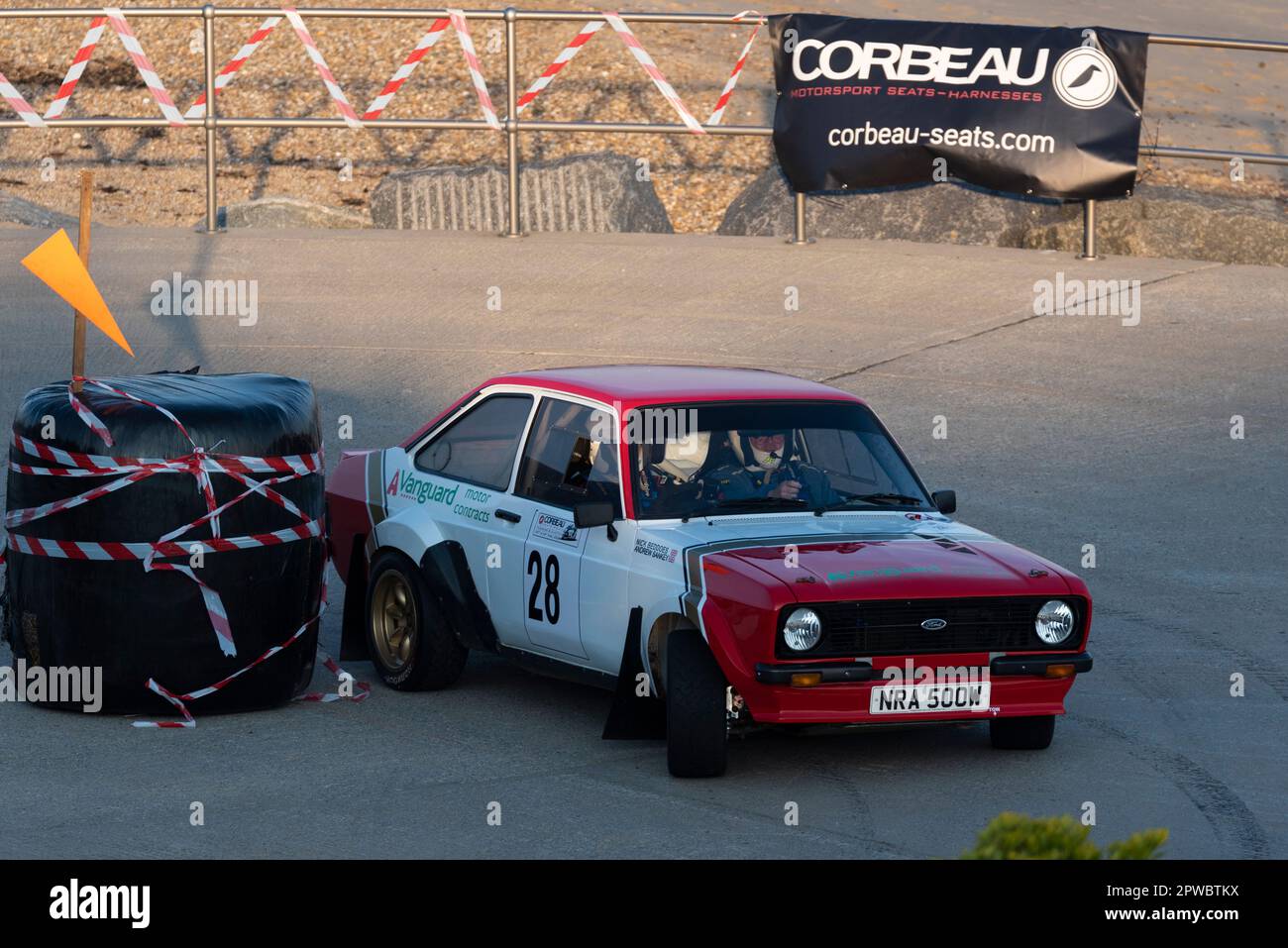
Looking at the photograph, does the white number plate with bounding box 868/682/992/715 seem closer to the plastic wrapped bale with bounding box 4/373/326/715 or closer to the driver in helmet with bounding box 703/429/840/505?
the driver in helmet with bounding box 703/429/840/505

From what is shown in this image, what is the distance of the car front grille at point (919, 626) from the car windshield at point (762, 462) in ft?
3.17

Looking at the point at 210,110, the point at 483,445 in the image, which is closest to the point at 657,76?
the point at 210,110

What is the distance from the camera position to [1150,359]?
47.5ft

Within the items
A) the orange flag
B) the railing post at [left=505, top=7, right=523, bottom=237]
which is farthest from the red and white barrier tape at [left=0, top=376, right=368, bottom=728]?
the railing post at [left=505, top=7, right=523, bottom=237]

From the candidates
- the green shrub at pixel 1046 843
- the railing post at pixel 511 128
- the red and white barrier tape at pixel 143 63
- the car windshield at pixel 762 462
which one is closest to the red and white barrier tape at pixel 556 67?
the railing post at pixel 511 128

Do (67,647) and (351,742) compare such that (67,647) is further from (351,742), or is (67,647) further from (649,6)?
(649,6)

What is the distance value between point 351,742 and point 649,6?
73.5ft

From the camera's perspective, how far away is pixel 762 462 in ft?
28.0

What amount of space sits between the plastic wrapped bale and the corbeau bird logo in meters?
9.31
